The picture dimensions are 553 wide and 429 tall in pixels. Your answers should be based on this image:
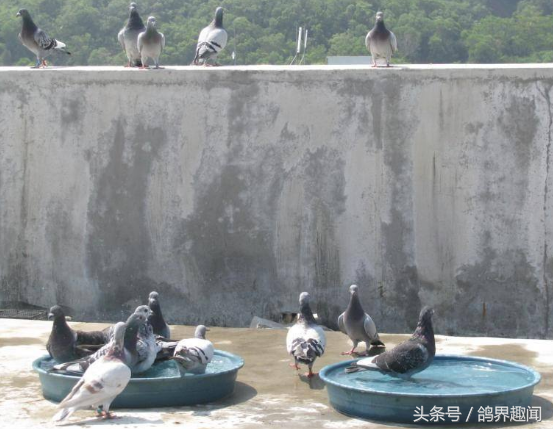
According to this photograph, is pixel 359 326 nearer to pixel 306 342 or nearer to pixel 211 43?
pixel 306 342

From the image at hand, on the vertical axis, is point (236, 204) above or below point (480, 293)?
above

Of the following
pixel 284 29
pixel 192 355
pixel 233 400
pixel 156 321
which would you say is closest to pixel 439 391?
pixel 233 400

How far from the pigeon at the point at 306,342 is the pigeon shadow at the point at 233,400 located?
38 centimetres

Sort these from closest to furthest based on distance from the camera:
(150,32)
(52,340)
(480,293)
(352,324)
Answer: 1. (52,340)
2. (352,324)
3. (480,293)
4. (150,32)

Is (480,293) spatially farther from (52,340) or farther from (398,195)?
(52,340)

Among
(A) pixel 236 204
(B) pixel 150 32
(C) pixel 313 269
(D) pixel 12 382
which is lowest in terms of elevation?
(D) pixel 12 382

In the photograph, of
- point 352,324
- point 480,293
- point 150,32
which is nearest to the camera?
point 352,324

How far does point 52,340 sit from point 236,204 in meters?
3.28

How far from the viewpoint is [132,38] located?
438 inches

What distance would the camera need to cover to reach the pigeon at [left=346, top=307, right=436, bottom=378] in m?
6.29

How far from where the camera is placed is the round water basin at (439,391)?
5805 millimetres

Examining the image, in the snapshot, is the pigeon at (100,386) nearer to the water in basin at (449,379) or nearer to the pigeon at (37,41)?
the water in basin at (449,379)

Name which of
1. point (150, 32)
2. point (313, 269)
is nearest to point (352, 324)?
point (313, 269)

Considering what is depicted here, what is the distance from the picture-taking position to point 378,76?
369 inches
